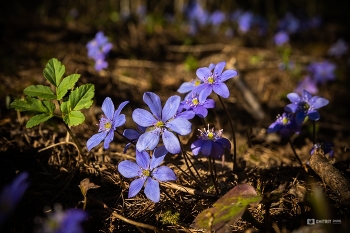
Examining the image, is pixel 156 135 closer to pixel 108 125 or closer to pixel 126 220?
pixel 108 125

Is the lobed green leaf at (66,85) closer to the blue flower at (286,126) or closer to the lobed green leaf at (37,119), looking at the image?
the lobed green leaf at (37,119)

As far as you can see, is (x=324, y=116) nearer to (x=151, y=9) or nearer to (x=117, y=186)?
(x=117, y=186)

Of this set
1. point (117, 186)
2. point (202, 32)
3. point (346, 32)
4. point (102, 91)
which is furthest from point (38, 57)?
point (346, 32)

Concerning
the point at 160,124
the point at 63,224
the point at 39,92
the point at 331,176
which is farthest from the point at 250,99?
the point at 63,224

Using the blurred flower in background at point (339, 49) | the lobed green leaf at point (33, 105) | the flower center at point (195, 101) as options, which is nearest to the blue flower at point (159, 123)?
the flower center at point (195, 101)

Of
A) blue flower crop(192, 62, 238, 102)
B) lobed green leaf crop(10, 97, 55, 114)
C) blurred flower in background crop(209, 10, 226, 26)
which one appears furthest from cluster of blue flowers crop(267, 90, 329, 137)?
blurred flower in background crop(209, 10, 226, 26)

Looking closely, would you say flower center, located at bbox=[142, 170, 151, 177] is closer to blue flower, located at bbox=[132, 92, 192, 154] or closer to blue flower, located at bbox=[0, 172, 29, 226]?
blue flower, located at bbox=[132, 92, 192, 154]

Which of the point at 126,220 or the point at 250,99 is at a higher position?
the point at 126,220
